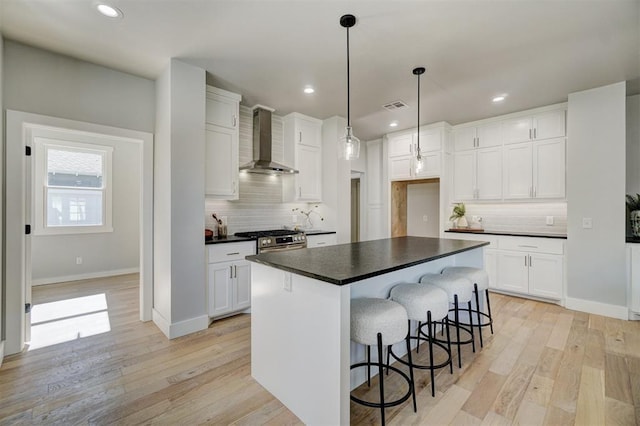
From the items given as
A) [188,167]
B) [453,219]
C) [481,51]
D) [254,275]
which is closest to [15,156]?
[188,167]

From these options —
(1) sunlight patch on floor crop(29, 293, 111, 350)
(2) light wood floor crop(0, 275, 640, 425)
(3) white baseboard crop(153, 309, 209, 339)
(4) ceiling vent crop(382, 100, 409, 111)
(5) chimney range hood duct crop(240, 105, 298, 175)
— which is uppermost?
(4) ceiling vent crop(382, 100, 409, 111)

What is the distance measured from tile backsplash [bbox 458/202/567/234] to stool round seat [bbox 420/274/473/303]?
8.93 feet

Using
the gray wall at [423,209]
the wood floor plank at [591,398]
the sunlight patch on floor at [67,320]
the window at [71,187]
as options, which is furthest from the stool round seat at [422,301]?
the window at [71,187]

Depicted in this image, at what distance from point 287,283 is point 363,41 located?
214 centimetres

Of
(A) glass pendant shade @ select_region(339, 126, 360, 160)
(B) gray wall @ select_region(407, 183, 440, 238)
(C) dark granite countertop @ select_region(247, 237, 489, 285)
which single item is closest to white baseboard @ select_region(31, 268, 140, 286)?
(C) dark granite countertop @ select_region(247, 237, 489, 285)

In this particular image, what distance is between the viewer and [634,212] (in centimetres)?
349

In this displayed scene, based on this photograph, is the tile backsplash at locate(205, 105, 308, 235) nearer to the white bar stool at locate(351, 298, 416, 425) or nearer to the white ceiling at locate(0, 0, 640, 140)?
the white ceiling at locate(0, 0, 640, 140)

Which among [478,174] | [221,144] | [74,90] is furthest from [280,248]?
[478,174]

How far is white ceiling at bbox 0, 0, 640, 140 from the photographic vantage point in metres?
2.12

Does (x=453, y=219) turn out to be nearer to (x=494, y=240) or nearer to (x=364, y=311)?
(x=494, y=240)

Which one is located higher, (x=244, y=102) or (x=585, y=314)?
(x=244, y=102)

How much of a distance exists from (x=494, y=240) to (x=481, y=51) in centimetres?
276

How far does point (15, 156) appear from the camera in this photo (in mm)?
2496

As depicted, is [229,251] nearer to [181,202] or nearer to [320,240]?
[181,202]
